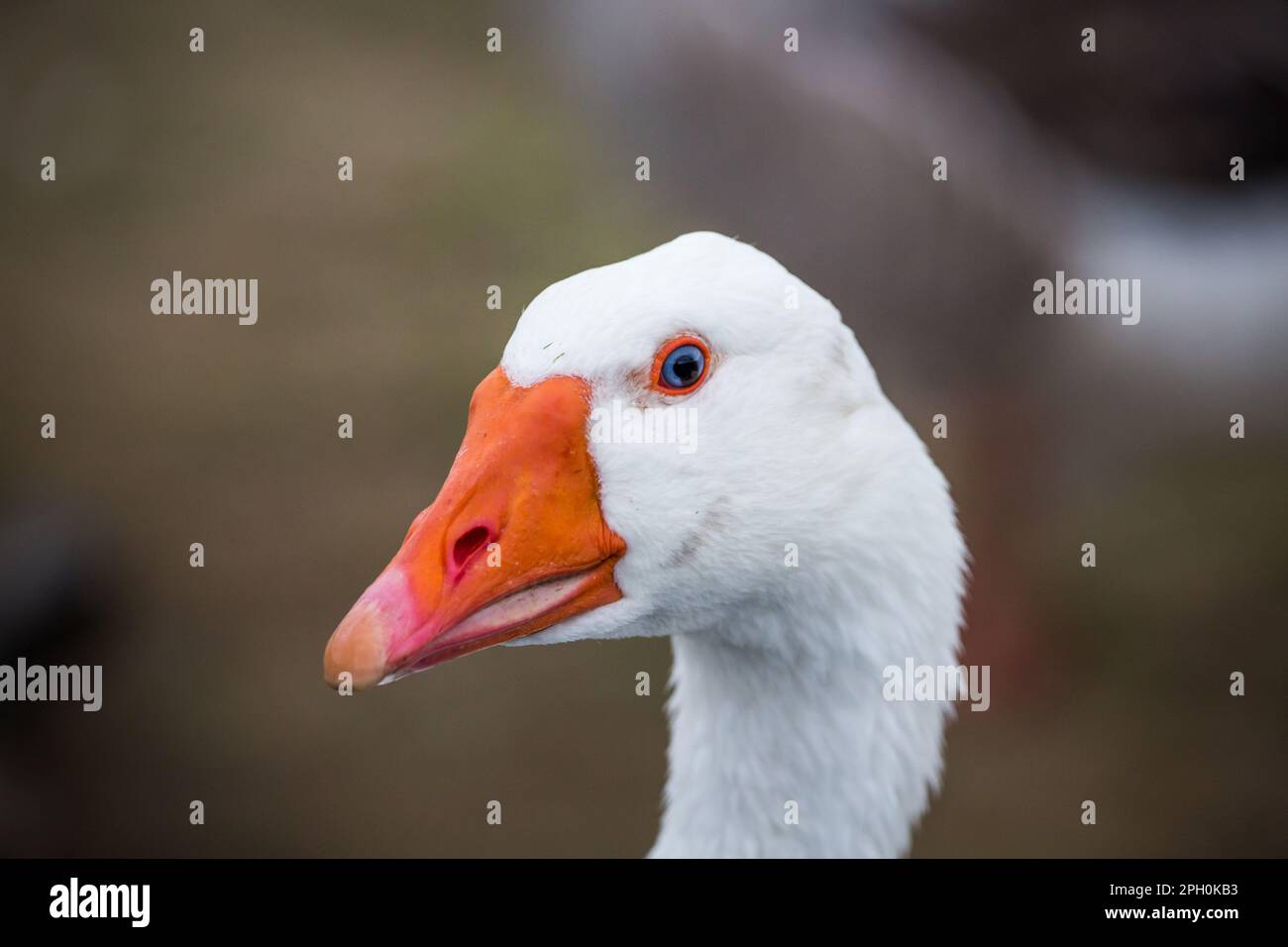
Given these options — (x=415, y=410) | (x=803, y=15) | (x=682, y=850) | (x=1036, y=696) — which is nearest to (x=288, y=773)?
(x=415, y=410)

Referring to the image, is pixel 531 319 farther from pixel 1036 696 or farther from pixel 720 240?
pixel 1036 696

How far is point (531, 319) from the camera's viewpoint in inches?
62.1

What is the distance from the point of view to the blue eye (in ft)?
5.15

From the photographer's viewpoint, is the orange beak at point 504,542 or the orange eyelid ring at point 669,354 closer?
the orange beak at point 504,542

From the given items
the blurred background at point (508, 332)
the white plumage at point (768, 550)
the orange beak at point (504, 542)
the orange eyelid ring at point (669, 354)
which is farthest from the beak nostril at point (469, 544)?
the blurred background at point (508, 332)

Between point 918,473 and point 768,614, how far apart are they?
350 mm

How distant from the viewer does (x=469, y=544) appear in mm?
1498

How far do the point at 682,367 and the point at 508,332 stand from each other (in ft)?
12.5

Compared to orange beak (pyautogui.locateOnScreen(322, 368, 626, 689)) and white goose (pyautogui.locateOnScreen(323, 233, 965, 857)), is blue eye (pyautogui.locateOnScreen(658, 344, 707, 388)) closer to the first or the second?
white goose (pyautogui.locateOnScreen(323, 233, 965, 857))

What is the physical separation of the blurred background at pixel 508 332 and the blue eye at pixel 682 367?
2402mm

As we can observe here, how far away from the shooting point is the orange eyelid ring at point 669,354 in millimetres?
1561

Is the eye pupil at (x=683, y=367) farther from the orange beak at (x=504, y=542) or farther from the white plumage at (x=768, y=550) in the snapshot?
the orange beak at (x=504, y=542)

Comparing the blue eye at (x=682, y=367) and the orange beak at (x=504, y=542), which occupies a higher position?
the blue eye at (x=682, y=367)

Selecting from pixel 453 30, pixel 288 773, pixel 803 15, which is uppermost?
pixel 453 30
